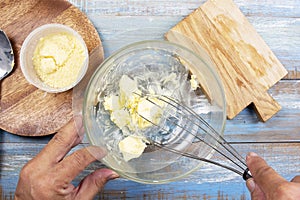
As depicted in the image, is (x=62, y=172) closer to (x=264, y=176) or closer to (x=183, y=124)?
(x=183, y=124)

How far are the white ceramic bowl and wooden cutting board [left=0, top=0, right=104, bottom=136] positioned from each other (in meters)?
0.02

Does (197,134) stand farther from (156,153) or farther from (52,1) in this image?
(52,1)

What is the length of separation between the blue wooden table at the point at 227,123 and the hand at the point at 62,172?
0.16 metres

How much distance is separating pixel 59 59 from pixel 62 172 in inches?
11.0

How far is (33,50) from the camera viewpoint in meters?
0.92

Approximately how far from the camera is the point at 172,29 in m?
0.93

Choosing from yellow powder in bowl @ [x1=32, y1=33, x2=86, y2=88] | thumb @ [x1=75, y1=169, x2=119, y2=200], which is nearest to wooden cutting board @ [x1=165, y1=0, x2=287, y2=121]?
yellow powder in bowl @ [x1=32, y1=33, x2=86, y2=88]

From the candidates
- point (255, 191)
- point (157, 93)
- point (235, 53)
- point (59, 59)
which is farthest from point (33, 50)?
point (255, 191)

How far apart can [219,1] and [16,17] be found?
475 mm

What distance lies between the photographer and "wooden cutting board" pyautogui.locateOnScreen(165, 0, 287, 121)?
3.05 ft

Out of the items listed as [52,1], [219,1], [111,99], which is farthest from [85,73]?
[219,1]

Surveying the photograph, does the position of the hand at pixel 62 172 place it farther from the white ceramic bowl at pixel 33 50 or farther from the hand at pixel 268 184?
the hand at pixel 268 184

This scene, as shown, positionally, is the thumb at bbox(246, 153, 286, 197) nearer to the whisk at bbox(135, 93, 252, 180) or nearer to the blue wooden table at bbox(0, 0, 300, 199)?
the whisk at bbox(135, 93, 252, 180)

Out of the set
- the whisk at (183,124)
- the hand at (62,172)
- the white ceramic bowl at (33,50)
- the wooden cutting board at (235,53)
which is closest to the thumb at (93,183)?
the hand at (62,172)
